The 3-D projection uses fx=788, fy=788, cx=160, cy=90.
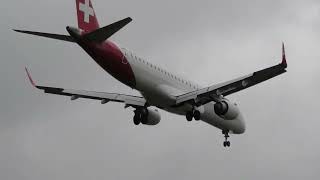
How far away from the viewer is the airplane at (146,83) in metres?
49.1

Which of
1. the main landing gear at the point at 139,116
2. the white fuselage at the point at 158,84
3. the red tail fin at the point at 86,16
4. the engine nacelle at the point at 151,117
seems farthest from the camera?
the engine nacelle at the point at 151,117

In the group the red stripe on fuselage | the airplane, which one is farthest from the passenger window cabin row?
the red stripe on fuselage

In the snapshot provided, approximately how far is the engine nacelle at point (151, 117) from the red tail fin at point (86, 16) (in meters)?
8.45

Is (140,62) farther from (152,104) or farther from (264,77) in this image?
(264,77)

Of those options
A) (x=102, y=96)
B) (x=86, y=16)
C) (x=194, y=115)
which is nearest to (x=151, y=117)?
(x=102, y=96)

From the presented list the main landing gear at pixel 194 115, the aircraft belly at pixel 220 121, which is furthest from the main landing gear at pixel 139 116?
the aircraft belly at pixel 220 121

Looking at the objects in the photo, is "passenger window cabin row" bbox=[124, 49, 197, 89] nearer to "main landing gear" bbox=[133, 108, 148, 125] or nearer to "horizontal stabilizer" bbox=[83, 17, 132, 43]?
"horizontal stabilizer" bbox=[83, 17, 132, 43]

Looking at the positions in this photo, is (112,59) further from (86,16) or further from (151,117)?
(151,117)

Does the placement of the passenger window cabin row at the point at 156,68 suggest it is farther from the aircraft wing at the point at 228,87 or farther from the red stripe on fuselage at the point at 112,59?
the aircraft wing at the point at 228,87

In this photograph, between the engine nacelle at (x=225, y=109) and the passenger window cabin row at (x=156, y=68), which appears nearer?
the passenger window cabin row at (x=156, y=68)

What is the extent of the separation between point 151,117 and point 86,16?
10.2 metres

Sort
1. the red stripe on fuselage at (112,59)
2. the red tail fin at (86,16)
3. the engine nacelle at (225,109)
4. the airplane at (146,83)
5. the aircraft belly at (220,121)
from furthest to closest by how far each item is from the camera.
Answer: the aircraft belly at (220,121), the engine nacelle at (225,109), the red tail fin at (86,16), the red stripe on fuselage at (112,59), the airplane at (146,83)

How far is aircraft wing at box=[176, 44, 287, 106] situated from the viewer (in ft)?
159

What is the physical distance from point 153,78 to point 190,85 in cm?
493
